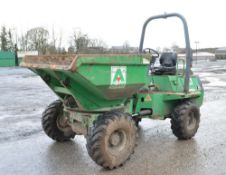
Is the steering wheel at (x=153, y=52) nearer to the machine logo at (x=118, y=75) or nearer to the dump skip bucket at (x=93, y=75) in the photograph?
the dump skip bucket at (x=93, y=75)

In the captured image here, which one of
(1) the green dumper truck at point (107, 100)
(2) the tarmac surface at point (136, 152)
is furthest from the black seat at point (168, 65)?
(2) the tarmac surface at point (136, 152)

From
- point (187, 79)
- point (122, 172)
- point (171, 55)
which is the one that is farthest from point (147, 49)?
point (122, 172)

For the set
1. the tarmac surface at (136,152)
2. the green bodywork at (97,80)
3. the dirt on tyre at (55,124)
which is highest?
the green bodywork at (97,80)

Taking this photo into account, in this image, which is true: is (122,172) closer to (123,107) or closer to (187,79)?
(123,107)

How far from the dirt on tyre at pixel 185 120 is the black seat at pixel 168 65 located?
0.67m

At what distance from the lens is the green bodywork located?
15.3ft

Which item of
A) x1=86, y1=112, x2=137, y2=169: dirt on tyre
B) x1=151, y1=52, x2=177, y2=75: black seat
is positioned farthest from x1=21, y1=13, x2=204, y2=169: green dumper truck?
x1=151, y1=52, x2=177, y2=75: black seat

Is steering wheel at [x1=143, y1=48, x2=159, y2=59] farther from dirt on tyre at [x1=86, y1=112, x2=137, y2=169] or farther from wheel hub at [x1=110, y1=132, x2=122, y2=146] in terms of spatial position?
wheel hub at [x1=110, y1=132, x2=122, y2=146]

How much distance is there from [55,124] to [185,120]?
235cm

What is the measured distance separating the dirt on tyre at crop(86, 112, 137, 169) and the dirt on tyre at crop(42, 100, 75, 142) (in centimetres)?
142

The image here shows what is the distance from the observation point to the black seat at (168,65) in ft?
22.7

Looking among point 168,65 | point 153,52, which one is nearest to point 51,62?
point 153,52


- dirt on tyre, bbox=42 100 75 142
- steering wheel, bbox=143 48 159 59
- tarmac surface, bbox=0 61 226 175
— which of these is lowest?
tarmac surface, bbox=0 61 226 175

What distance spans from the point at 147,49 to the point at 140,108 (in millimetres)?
1477
